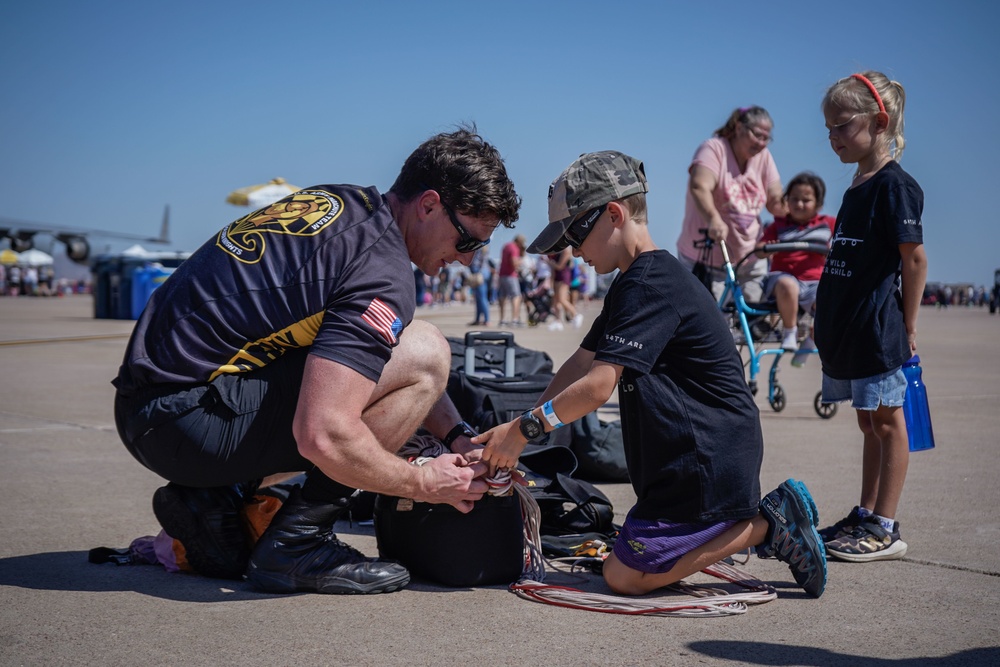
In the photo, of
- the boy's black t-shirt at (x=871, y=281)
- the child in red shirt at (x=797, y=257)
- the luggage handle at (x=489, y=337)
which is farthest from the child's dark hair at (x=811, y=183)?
the boy's black t-shirt at (x=871, y=281)

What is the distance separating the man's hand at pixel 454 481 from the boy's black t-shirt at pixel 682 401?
53cm

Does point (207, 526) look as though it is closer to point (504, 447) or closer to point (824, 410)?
point (504, 447)

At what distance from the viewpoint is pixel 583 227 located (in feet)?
10.1

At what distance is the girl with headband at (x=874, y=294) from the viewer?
346 centimetres

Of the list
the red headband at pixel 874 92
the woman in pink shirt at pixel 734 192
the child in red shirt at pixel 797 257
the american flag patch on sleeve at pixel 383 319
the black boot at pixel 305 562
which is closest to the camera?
the american flag patch on sleeve at pixel 383 319

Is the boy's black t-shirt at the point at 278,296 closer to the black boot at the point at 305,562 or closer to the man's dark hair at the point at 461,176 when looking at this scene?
the man's dark hair at the point at 461,176

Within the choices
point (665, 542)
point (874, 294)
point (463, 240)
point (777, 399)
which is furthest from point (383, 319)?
point (777, 399)

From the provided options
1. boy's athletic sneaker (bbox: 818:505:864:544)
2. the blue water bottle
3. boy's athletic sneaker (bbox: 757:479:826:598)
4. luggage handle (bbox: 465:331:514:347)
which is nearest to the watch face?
boy's athletic sneaker (bbox: 757:479:826:598)

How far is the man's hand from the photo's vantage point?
2.97 metres

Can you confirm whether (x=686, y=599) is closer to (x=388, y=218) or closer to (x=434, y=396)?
(x=434, y=396)

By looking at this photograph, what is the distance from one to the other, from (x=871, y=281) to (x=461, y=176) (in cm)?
162

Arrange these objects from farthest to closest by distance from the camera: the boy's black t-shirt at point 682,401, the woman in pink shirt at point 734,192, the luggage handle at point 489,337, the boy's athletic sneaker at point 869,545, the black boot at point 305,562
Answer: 1. the woman in pink shirt at point 734,192
2. the luggage handle at point 489,337
3. the boy's athletic sneaker at point 869,545
4. the black boot at point 305,562
5. the boy's black t-shirt at point 682,401

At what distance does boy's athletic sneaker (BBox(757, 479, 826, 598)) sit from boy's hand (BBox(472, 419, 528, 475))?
815 millimetres

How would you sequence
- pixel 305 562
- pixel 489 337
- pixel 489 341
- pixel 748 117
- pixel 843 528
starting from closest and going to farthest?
pixel 305 562 → pixel 843 528 → pixel 489 337 → pixel 489 341 → pixel 748 117
